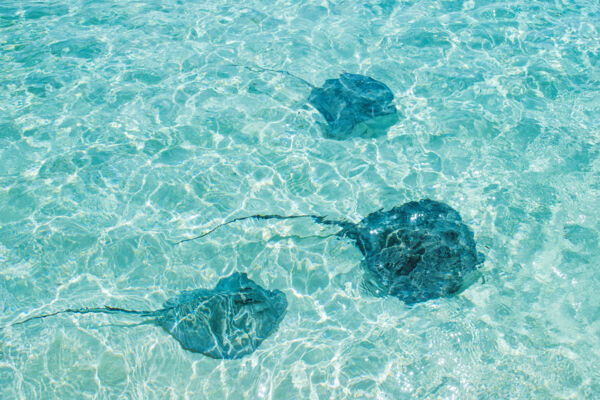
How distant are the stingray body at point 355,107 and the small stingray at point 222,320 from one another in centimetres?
435

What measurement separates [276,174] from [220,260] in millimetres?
2217

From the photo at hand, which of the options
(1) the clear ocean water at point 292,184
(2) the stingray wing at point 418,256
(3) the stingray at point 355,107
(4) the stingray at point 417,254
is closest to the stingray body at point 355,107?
(3) the stingray at point 355,107

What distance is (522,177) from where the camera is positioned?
8.96 metres

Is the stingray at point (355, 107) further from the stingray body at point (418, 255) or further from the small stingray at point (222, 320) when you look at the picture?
the small stingray at point (222, 320)

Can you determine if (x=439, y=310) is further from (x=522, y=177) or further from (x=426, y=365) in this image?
(x=522, y=177)

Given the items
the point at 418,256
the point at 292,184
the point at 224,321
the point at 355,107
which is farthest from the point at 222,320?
the point at 355,107

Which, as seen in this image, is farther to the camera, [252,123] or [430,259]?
[252,123]

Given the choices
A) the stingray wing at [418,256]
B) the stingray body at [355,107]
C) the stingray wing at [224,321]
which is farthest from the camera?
the stingray body at [355,107]

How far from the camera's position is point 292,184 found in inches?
347

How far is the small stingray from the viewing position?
642cm

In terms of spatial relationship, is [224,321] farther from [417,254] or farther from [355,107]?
[355,107]

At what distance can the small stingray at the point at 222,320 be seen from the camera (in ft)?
21.1

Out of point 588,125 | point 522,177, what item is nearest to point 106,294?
point 522,177

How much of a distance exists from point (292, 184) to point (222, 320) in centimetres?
330
